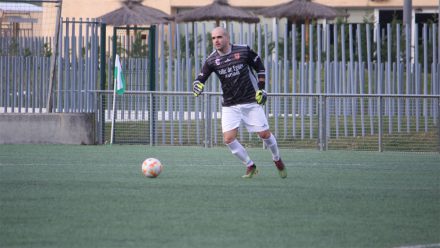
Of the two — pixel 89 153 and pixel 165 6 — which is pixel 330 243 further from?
pixel 165 6

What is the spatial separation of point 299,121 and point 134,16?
1217 cm

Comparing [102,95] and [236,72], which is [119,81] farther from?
[236,72]

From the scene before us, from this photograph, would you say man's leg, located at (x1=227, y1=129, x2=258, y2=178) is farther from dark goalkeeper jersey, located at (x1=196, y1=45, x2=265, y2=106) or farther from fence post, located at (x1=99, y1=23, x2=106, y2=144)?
fence post, located at (x1=99, y1=23, x2=106, y2=144)

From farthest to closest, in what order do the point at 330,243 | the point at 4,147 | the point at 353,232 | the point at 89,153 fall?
the point at 4,147 → the point at 89,153 → the point at 353,232 → the point at 330,243

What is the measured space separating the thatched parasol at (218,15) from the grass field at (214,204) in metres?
17.8

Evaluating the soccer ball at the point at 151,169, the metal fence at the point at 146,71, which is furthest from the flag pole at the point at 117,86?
the soccer ball at the point at 151,169

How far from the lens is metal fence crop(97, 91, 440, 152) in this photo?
23.9 metres

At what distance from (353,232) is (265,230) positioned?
2.47 ft

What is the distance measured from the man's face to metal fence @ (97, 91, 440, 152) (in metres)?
8.87

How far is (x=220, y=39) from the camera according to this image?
14805 millimetres

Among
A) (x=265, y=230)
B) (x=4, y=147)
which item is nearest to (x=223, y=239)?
(x=265, y=230)

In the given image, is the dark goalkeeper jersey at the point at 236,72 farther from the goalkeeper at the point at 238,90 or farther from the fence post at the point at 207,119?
the fence post at the point at 207,119

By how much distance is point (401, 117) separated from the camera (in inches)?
957

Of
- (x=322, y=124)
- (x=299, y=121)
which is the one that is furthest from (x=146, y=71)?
(x=322, y=124)
